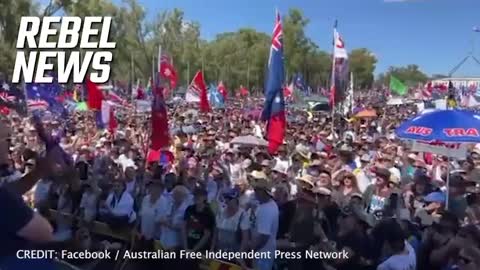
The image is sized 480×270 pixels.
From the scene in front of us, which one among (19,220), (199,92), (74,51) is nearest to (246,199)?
(19,220)

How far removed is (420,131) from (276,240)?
8.62 ft

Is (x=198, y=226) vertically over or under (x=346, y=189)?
under

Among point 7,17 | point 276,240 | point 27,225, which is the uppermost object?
point 7,17

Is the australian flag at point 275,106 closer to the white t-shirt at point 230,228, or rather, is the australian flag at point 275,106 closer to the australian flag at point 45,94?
the white t-shirt at point 230,228

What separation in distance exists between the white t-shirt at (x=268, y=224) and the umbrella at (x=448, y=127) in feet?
7.99

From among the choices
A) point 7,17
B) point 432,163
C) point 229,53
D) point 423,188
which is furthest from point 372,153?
point 229,53

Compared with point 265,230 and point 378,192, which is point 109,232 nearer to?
point 265,230

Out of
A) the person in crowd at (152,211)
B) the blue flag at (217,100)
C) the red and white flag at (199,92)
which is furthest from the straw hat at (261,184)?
the blue flag at (217,100)

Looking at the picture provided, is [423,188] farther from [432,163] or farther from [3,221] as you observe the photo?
[3,221]

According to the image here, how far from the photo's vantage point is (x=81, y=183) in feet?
29.8

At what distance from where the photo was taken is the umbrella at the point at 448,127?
27.3ft

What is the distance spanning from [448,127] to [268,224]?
8.84ft

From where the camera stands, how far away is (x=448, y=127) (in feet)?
27.6

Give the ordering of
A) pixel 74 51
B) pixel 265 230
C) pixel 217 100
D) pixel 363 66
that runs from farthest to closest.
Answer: pixel 363 66
pixel 217 100
pixel 74 51
pixel 265 230
